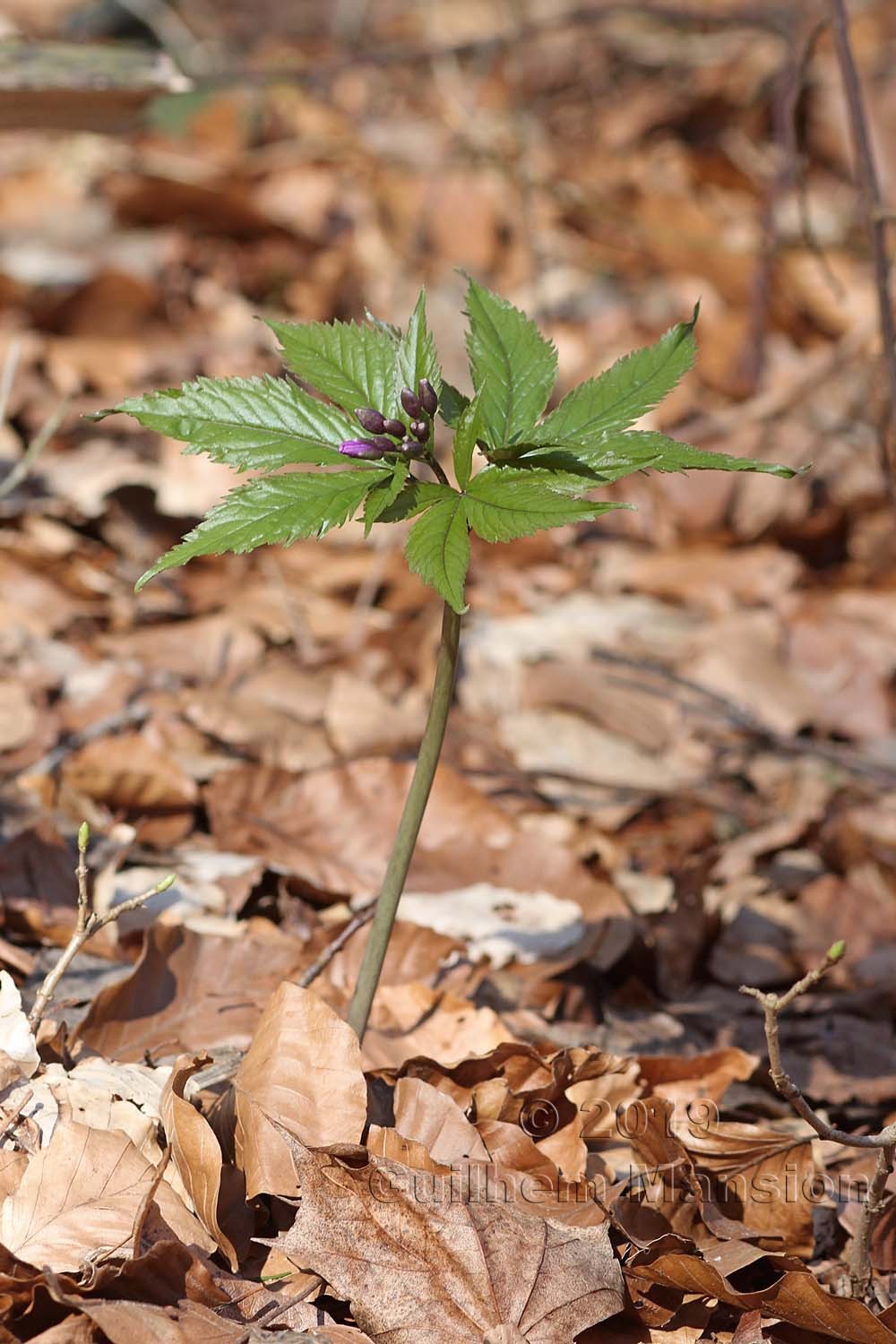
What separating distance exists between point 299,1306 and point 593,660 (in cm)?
228

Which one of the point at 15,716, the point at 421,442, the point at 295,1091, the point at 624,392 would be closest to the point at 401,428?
the point at 421,442

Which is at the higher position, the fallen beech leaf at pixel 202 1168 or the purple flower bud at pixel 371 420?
the purple flower bud at pixel 371 420

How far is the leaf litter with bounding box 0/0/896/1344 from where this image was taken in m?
1.50

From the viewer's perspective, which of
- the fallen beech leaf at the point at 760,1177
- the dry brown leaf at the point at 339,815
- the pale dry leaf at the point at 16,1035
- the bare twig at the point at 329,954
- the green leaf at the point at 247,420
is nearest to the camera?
the green leaf at the point at 247,420

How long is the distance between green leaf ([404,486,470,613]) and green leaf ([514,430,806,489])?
103 millimetres

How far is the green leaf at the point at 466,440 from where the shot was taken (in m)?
1.32

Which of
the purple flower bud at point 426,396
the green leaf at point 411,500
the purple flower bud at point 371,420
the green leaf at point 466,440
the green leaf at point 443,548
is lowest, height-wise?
the green leaf at point 443,548

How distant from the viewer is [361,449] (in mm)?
1347

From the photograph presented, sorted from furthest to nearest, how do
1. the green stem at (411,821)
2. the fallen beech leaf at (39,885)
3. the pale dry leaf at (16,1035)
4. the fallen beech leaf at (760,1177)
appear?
the fallen beech leaf at (39,885) < the fallen beech leaf at (760,1177) < the pale dry leaf at (16,1035) < the green stem at (411,821)

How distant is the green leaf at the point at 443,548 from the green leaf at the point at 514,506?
2cm

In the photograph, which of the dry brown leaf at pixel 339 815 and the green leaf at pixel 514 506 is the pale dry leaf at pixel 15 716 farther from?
the green leaf at pixel 514 506

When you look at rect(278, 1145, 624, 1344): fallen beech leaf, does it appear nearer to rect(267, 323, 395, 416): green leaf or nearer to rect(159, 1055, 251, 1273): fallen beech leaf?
rect(159, 1055, 251, 1273): fallen beech leaf

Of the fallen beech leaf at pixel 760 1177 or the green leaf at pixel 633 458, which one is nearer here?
the green leaf at pixel 633 458

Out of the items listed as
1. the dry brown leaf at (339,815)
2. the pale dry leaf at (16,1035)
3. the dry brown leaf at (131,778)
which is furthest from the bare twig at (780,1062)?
the dry brown leaf at (131,778)
